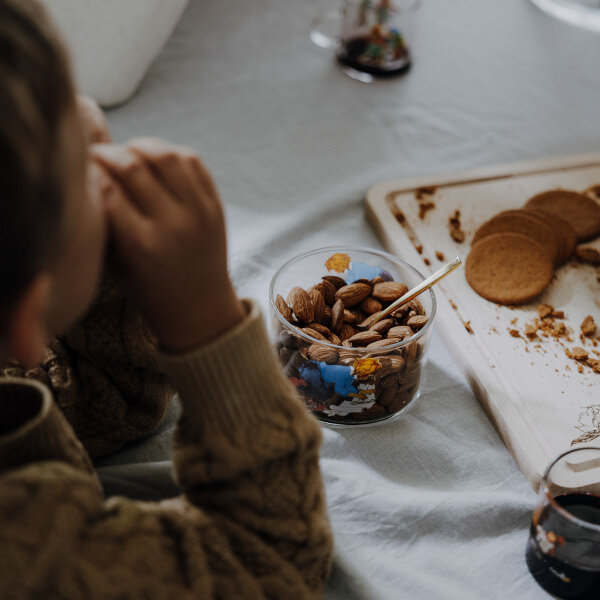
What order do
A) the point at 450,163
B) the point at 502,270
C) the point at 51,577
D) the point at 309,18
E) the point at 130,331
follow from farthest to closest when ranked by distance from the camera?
the point at 309,18, the point at 450,163, the point at 502,270, the point at 130,331, the point at 51,577

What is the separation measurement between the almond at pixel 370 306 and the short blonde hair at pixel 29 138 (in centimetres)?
39

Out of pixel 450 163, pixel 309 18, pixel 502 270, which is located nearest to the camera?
pixel 502 270

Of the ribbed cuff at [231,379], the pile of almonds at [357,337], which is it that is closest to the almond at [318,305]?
the pile of almonds at [357,337]

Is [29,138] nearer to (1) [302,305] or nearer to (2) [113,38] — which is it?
(1) [302,305]

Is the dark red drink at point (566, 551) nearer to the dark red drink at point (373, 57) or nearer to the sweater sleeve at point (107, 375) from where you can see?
the sweater sleeve at point (107, 375)

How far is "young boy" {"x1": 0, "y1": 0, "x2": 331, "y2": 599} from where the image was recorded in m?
0.36

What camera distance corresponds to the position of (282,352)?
669 mm

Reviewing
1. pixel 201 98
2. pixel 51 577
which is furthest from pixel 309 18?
pixel 51 577

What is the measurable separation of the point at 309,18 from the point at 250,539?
3.31ft

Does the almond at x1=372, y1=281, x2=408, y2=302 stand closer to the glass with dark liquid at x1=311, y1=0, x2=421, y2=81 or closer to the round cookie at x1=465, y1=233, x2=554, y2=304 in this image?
the round cookie at x1=465, y1=233, x2=554, y2=304

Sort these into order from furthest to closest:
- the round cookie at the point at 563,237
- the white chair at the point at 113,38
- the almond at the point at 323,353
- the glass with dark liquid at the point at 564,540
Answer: the white chair at the point at 113,38 < the round cookie at the point at 563,237 < the almond at the point at 323,353 < the glass with dark liquid at the point at 564,540

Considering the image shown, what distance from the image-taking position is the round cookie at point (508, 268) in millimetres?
785

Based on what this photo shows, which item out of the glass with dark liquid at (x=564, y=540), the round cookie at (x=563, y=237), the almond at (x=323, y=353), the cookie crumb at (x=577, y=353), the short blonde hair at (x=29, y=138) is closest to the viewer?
the short blonde hair at (x=29, y=138)

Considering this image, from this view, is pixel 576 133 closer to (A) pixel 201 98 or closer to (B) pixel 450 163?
(B) pixel 450 163
